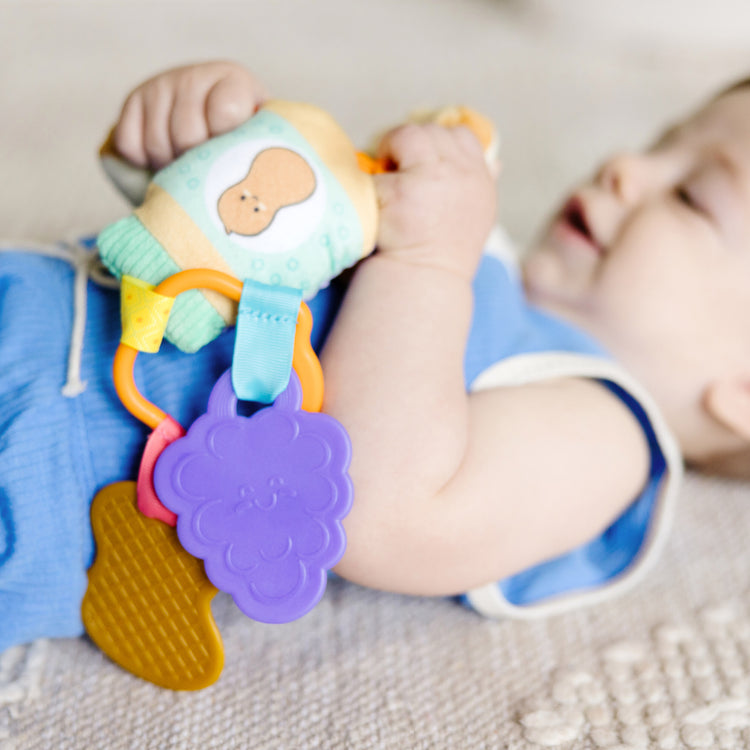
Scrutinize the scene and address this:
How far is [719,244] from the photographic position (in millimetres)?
901

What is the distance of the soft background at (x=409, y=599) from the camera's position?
643mm

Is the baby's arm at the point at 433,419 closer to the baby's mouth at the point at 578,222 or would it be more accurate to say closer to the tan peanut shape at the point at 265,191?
the tan peanut shape at the point at 265,191

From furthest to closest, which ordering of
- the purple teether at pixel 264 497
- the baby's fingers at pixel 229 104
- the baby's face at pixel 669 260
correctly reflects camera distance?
the baby's face at pixel 669 260 < the baby's fingers at pixel 229 104 < the purple teether at pixel 264 497

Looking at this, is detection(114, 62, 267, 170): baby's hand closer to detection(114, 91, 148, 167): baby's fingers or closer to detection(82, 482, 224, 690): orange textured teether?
detection(114, 91, 148, 167): baby's fingers

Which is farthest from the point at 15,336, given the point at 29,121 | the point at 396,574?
the point at 29,121

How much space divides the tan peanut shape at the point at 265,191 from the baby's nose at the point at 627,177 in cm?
49

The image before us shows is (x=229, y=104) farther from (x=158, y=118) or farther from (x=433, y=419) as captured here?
(x=433, y=419)

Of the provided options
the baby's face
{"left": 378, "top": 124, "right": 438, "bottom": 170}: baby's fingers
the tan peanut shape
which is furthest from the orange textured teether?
the baby's face

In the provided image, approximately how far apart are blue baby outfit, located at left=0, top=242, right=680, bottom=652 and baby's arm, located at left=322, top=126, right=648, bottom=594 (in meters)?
0.09

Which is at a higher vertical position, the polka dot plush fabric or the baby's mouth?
the polka dot plush fabric

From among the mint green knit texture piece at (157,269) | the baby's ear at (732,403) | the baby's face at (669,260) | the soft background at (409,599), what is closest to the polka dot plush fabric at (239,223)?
the mint green knit texture piece at (157,269)

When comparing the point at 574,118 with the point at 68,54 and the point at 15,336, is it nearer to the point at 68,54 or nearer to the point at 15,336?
the point at 68,54

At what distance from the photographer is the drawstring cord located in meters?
0.65

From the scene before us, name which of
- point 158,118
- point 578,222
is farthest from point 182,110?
point 578,222
